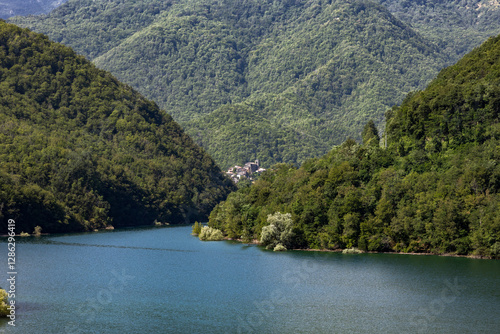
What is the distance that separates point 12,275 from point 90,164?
97771 mm

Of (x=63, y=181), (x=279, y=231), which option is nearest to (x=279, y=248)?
(x=279, y=231)

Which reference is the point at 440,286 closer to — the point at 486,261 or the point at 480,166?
the point at 486,261

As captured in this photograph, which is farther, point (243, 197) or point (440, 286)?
point (243, 197)

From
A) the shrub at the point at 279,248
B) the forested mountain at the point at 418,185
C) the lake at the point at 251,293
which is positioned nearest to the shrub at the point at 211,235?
the forested mountain at the point at 418,185

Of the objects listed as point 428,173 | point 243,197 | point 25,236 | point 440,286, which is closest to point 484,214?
point 428,173

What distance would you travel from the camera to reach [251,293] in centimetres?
6450

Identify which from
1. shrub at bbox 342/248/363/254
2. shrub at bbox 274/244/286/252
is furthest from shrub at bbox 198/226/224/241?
shrub at bbox 342/248/363/254

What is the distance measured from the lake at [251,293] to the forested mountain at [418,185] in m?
4.62

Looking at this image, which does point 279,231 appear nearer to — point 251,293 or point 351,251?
point 351,251

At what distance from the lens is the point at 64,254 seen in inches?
3647

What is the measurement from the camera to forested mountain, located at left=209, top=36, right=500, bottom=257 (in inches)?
3408

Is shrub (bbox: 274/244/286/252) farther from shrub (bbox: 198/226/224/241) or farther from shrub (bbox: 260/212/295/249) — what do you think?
shrub (bbox: 198/226/224/241)

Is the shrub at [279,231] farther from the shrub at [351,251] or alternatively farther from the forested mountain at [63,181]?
the forested mountain at [63,181]

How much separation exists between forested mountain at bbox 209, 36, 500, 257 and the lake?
4617 millimetres
